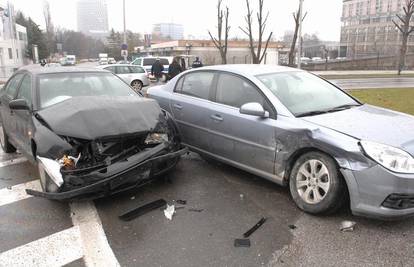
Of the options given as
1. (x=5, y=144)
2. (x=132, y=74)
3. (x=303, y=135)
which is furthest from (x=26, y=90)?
(x=132, y=74)

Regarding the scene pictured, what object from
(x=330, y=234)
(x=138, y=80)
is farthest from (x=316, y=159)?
(x=138, y=80)

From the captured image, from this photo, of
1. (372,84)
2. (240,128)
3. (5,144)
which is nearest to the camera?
(240,128)

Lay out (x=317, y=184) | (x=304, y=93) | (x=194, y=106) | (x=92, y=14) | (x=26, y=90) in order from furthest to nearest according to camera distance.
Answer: (x=92, y=14) < (x=194, y=106) < (x=26, y=90) < (x=304, y=93) < (x=317, y=184)

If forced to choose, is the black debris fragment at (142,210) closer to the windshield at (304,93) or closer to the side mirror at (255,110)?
the side mirror at (255,110)

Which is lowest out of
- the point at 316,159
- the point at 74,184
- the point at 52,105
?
the point at 74,184

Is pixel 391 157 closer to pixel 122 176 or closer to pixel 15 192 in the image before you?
pixel 122 176

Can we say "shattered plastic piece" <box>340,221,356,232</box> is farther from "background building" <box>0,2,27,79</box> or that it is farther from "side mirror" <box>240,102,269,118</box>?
"background building" <box>0,2,27,79</box>

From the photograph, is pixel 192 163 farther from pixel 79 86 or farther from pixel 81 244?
pixel 81 244

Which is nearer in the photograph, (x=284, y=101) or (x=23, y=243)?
(x=23, y=243)

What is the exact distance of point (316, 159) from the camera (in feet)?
12.6

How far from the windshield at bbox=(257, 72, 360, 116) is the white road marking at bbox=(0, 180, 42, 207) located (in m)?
3.30

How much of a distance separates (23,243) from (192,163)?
2814 millimetres

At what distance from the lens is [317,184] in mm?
3840

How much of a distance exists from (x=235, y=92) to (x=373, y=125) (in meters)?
1.78
